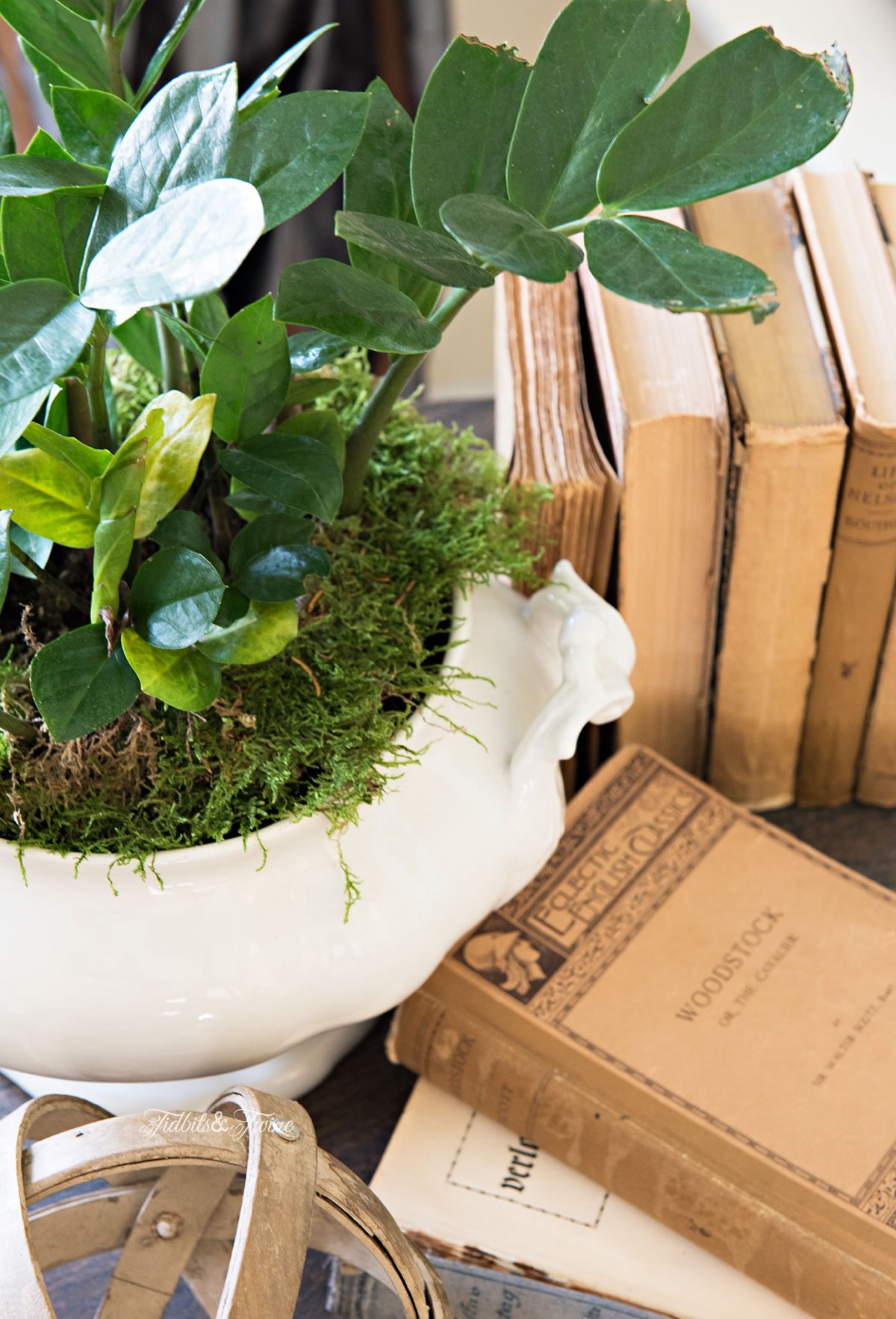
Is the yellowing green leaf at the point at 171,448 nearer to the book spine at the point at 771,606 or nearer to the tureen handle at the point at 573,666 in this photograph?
the tureen handle at the point at 573,666

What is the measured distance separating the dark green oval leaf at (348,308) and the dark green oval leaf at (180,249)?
0.05 meters

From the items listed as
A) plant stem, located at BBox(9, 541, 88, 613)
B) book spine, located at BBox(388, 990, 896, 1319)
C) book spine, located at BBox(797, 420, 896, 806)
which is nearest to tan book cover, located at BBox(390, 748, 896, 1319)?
book spine, located at BBox(388, 990, 896, 1319)

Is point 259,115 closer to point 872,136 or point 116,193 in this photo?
point 116,193

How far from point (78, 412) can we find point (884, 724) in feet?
1.53

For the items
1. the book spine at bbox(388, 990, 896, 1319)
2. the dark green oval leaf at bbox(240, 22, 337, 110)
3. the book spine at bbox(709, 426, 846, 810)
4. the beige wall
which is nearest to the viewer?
the dark green oval leaf at bbox(240, 22, 337, 110)

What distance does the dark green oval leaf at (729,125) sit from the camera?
301 millimetres

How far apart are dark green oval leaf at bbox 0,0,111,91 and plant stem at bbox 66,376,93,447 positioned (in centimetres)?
10

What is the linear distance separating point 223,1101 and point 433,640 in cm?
19

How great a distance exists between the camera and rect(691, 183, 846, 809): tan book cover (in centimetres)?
53

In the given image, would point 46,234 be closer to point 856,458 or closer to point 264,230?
point 264,230

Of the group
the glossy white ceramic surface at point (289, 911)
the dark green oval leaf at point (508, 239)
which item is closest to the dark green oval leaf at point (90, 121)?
the dark green oval leaf at point (508, 239)

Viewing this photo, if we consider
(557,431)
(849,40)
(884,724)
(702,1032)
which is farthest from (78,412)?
(849,40)

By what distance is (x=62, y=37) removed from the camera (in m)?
0.37

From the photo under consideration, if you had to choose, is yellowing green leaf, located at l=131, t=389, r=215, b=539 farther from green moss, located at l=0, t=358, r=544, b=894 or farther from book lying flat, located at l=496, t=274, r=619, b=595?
book lying flat, located at l=496, t=274, r=619, b=595
